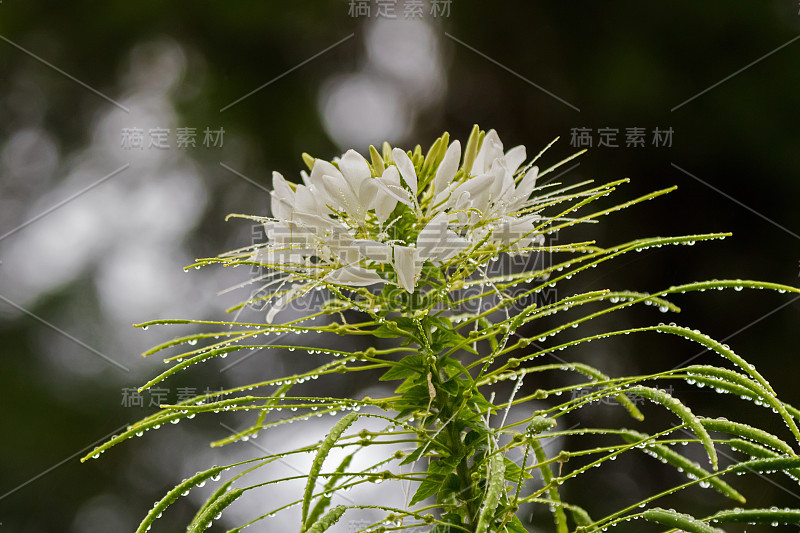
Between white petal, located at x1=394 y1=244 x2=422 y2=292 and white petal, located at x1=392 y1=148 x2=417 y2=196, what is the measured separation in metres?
0.11

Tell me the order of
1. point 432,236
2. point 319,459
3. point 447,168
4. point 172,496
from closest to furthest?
point 319,459
point 172,496
point 432,236
point 447,168

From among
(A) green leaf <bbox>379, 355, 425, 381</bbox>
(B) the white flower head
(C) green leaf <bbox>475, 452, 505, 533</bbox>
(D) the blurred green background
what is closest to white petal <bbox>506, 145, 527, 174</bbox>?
(B) the white flower head

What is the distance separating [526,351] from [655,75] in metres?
1.14

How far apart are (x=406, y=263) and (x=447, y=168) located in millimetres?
182

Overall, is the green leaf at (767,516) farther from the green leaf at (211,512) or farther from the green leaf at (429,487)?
the green leaf at (211,512)

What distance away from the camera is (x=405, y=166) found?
0.85m

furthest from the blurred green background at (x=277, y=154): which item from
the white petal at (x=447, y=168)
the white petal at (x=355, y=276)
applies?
the white petal at (x=355, y=276)

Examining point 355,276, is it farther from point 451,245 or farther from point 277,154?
point 277,154

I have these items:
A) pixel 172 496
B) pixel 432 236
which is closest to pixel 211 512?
pixel 172 496

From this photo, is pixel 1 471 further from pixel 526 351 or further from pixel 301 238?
pixel 301 238

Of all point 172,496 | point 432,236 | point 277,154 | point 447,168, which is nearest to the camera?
point 172,496

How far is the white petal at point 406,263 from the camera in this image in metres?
0.80

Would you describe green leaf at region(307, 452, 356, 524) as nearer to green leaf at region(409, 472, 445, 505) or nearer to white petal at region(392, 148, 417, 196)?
green leaf at region(409, 472, 445, 505)

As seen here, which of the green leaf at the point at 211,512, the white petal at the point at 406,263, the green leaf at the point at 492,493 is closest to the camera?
the green leaf at the point at 492,493
